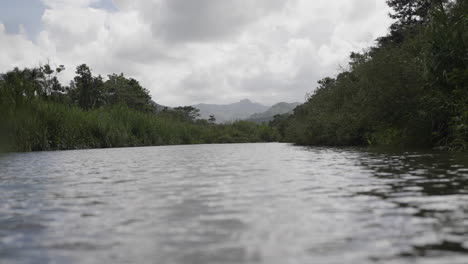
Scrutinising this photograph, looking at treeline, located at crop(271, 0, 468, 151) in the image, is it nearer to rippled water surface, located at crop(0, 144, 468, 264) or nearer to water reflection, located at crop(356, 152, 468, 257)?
water reflection, located at crop(356, 152, 468, 257)

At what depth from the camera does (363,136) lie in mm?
21266

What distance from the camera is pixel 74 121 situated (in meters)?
22.5

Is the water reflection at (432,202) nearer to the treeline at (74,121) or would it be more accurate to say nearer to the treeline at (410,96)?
the treeline at (410,96)

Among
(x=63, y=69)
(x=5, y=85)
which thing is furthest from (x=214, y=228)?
(x=63, y=69)

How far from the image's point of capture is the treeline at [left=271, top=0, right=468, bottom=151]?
37.9ft

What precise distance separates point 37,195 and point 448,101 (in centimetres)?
1141

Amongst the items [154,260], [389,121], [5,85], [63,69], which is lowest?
[154,260]

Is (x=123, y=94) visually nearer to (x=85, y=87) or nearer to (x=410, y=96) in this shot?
(x=85, y=87)

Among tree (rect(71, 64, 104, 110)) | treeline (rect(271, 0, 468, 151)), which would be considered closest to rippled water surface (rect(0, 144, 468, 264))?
treeline (rect(271, 0, 468, 151))

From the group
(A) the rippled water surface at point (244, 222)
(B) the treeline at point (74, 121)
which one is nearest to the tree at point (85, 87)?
(B) the treeline at point (74, 121)

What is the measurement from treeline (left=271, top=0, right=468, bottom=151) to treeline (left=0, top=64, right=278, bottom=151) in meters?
11.8

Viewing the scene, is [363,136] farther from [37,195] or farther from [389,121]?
[37,195]

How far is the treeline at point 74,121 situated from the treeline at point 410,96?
11.8 metres

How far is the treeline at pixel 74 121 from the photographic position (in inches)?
730
